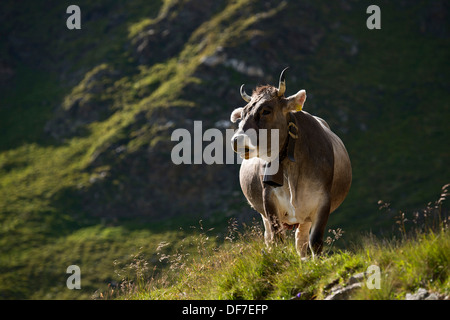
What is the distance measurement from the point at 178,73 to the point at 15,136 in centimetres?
2573

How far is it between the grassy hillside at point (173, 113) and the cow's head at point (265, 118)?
42.1 meters

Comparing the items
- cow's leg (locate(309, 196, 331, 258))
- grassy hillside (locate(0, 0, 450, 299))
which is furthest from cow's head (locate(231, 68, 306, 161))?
grassy hillside (locate(0, 0, 450, 299))

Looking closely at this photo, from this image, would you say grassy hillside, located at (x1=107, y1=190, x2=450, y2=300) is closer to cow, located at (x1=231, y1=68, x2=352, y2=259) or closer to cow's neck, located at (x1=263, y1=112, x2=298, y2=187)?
cow, located at (x1=231, y1=68, x2=352, y2=259)

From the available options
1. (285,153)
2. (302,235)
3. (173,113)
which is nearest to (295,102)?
(285,153)

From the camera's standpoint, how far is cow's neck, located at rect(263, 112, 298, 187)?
9234mm

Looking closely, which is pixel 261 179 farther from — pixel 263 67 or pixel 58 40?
pixel 58 40

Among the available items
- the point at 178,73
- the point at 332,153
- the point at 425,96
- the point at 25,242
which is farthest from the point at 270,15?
the point at 332,153

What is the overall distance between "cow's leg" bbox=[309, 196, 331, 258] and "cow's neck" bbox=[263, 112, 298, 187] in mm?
787

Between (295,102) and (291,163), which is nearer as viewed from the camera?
(295,102)

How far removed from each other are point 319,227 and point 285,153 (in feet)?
4.42

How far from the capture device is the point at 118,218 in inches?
2485

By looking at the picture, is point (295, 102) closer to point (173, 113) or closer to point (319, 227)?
point (319, 227)

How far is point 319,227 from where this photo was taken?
920 cm

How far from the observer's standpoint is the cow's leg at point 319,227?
9.10 meters
